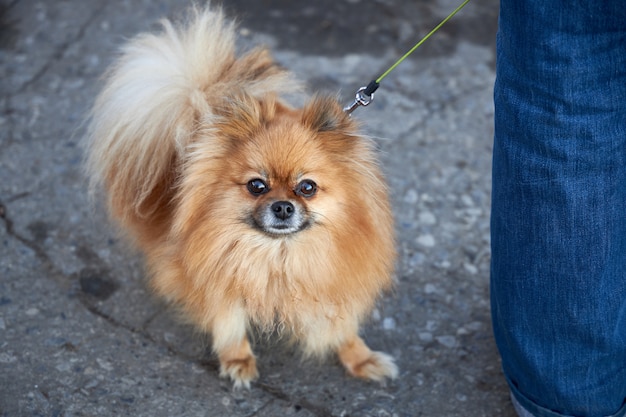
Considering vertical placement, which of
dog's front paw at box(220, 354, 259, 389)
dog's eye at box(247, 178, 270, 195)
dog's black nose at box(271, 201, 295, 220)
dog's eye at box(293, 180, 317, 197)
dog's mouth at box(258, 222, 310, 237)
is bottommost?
dog's front paw at box(220, 354, 259, 389)

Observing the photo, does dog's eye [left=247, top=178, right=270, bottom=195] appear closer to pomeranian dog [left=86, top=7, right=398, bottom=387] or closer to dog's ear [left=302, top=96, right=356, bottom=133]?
pomeranian dog [left=86, top=7, right=398, bottom=387]

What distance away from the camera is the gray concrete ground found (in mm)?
2477

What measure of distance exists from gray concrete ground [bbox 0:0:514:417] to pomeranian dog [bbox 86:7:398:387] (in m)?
0.16

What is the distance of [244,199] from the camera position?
221 centimetres

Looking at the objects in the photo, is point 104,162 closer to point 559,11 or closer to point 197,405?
point 197,405

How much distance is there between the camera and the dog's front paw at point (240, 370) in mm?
2506

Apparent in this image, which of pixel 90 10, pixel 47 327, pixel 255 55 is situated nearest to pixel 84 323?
pixel 47 327

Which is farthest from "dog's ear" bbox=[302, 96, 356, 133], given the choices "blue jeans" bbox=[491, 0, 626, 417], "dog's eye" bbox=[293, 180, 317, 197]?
"blue jeans" bbox=[491, 0, 626, 417]

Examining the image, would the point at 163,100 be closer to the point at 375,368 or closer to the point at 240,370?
the point at 240,370

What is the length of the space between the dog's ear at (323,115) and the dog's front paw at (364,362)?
0.79 m

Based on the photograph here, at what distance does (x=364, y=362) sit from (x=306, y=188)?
0.74 metres

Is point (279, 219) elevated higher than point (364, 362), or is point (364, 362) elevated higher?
point (279, 219)

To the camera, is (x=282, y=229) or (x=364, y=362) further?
(x=364, y=362)

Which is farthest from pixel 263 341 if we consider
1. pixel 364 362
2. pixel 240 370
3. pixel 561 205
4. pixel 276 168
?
pixel 561 205
